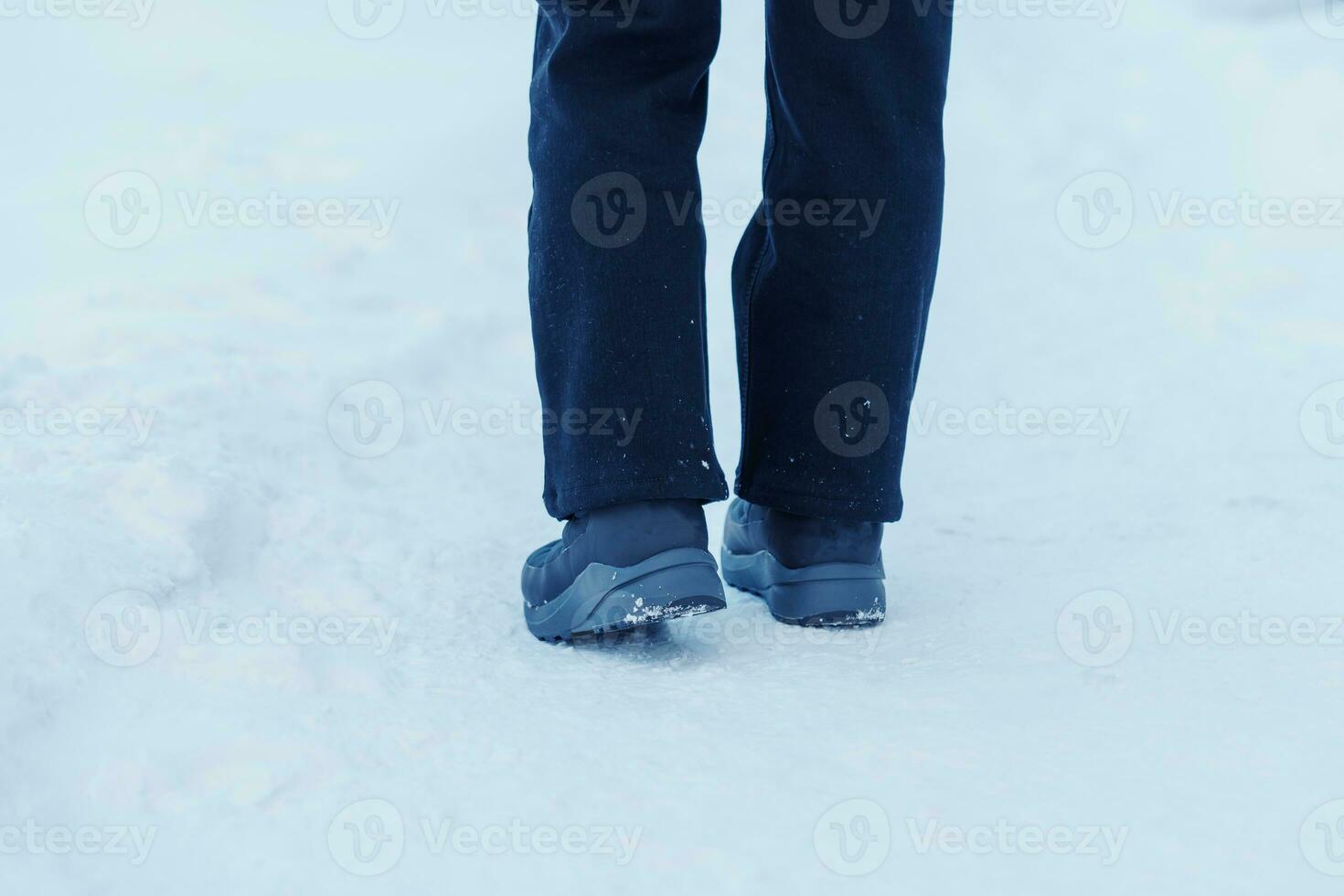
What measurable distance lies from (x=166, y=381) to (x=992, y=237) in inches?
56.7

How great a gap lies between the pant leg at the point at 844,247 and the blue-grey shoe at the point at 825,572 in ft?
0.08

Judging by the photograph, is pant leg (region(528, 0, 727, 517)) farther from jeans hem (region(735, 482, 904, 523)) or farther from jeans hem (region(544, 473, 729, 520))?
jeans hem (region(735, 482, 904, 523))

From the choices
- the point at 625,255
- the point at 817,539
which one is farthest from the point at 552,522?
the point at 625,255

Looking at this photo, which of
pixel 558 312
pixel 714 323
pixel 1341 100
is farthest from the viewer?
pixel 1341 100

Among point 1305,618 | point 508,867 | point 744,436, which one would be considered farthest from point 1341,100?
point 508,867

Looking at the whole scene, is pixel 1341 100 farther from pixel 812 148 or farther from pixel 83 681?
pixel 83 681

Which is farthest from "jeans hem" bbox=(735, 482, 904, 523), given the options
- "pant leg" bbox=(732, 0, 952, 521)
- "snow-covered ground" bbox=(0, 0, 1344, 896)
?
"snow-covered ground" bbox=(0, 0, 1344, 896)

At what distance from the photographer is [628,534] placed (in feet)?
2.86

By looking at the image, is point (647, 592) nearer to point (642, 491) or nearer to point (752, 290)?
point (642, 491)

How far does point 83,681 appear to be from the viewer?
28.4 inches

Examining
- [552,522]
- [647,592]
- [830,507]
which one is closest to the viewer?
Result: [647,592]

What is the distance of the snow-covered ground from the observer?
0.63 m

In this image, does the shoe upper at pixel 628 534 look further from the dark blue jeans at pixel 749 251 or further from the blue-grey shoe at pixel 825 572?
the blue-grey shoe at pixel 825 572

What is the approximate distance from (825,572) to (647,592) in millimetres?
200
